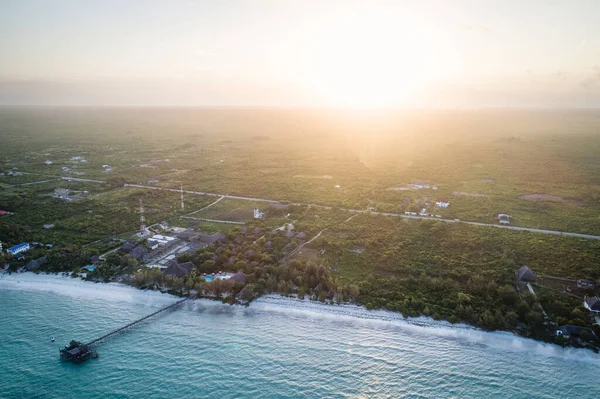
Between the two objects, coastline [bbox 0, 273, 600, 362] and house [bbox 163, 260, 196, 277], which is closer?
coastline [bbox 0, 273, 600, 362]

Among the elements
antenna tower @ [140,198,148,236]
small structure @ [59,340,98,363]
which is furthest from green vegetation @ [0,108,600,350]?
small structure @ [59,340,98,363]

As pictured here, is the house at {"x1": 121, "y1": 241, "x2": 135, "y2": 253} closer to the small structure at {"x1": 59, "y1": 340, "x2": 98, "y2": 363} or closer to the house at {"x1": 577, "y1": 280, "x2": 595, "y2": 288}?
the small structure at {"x1": 59, "y1": 340, "x2": 98, "y2": 363}

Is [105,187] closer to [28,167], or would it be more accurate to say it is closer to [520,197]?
[28,167]

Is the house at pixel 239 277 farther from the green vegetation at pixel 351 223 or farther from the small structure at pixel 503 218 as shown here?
the small structure at pixel 503 218

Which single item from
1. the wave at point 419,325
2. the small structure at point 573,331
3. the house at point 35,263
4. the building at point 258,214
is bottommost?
the wave at point 419,325

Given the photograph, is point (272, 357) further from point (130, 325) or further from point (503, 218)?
point (503, 218)

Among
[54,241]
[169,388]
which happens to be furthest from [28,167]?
[169,388]

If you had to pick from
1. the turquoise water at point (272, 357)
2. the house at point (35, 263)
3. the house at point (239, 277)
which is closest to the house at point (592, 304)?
the turquoise water at point (272, 357)
